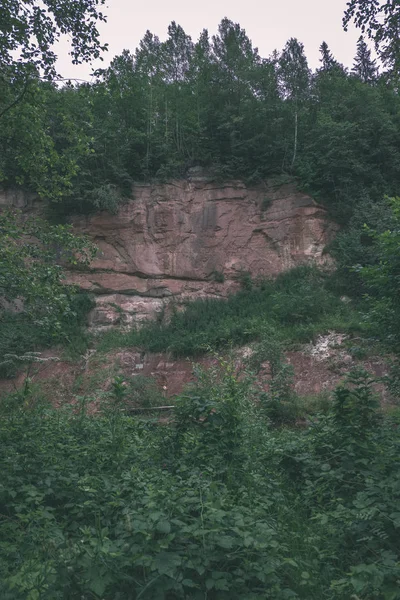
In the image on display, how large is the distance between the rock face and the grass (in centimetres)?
101

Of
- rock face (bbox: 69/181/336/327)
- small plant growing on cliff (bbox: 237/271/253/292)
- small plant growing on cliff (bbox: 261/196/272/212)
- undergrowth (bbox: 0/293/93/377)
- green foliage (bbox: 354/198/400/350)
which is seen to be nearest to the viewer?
green foliage (bbox: 354/198/400/350)

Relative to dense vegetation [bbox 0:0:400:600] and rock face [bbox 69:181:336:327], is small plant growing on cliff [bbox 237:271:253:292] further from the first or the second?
dense vegetation [bbox 0:0:400:600]

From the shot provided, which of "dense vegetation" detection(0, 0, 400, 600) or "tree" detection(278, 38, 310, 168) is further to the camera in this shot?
"tree" detection(278, 38, 310, 168)

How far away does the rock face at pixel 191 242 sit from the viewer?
2106 centimetres

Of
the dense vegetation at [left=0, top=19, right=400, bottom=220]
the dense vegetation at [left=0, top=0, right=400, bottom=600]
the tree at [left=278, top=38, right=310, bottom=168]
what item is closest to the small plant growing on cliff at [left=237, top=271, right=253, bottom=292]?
the dense vegetation at [left=0, top=0, right=400, bottom=600]

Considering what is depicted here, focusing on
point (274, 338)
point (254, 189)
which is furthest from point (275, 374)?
point (254, 189)

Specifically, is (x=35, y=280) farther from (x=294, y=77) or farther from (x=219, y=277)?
(x=294, y=77)

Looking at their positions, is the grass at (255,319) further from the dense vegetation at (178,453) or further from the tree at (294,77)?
the tree at (294,77)

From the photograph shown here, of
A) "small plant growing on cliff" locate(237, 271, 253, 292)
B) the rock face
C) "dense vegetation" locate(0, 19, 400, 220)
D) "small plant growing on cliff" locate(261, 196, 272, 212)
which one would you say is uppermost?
"dense vegetation" locate(0, 19, 400, 220)

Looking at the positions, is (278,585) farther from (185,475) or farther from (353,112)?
(353,112)

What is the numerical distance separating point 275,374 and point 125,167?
528 inches

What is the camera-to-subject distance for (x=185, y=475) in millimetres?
4949

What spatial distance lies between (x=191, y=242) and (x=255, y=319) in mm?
5741

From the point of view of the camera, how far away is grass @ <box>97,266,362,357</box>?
1697cm
